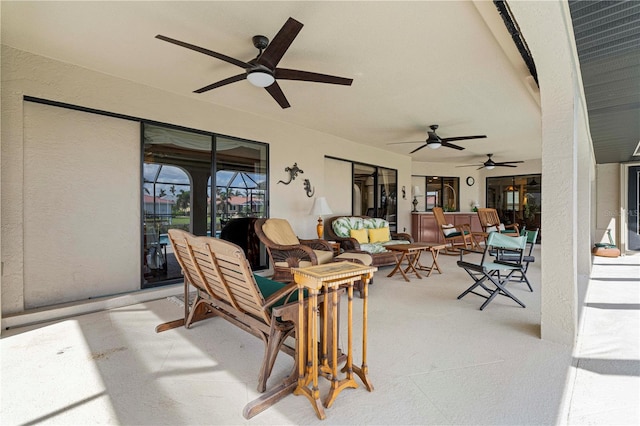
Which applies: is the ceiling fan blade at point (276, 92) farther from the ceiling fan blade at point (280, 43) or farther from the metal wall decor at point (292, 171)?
Result: the metal wall decor at point (292, 171)

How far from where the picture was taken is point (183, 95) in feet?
13.0

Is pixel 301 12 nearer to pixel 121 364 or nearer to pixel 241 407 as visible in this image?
pixel 241 407

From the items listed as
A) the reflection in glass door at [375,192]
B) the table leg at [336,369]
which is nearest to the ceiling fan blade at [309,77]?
the table leg at [336,369]

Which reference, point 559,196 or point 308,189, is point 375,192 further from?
point 559,196

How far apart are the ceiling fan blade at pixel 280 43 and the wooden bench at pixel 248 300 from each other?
4.99 feet

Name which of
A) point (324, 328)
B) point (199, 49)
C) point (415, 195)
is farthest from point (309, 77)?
point (415, 195)

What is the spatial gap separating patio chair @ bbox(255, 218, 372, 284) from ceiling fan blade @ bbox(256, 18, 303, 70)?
204 cm

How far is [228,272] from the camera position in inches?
73.3

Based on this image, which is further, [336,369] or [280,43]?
[280,43]

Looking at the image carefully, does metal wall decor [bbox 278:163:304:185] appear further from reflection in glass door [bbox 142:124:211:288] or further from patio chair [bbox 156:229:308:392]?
patio chair [bbox 156:229:308:392]

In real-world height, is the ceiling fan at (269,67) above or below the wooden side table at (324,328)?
above

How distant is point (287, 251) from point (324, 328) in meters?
2.07

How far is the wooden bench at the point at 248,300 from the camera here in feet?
5.56

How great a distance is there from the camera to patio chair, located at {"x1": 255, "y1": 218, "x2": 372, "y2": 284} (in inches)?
141
